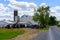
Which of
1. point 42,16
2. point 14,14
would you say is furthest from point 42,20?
point 14,14

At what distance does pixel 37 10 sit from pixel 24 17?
3701cm

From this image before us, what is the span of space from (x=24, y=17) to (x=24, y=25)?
5392 centimetres

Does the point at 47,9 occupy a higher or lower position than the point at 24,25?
higher

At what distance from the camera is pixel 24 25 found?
346 feet

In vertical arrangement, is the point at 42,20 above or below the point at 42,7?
below

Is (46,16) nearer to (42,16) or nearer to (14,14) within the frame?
(42,16)

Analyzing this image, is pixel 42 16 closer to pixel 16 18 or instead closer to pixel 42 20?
pixel 42 20

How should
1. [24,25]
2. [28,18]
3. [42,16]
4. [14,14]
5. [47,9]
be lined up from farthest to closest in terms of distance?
[28,18]
[14,14]
[47,9]
[42,16]
[24,25]

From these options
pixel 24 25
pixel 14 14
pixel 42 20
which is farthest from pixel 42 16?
pixel 14 14

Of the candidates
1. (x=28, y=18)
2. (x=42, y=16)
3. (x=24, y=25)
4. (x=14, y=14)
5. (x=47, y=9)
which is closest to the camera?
(x=24, y=25)

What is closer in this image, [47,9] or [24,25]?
[24,25]

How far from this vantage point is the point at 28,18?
6191 inches

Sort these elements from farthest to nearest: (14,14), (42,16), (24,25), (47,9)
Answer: (14,14)
(47,9)
(42,16)
(24,25)

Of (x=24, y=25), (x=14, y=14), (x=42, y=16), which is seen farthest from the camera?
(x=14, y=14)
